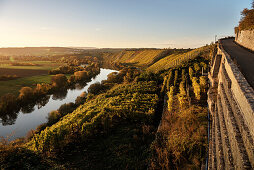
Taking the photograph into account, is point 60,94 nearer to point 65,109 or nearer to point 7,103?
point 7,103

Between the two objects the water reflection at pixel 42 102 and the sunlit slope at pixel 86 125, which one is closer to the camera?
the sunlit slope at pixel 86 125

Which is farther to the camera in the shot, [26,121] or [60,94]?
[60,94]

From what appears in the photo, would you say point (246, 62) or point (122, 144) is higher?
point (246, 62)

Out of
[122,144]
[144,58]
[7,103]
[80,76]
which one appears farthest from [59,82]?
[144,58]

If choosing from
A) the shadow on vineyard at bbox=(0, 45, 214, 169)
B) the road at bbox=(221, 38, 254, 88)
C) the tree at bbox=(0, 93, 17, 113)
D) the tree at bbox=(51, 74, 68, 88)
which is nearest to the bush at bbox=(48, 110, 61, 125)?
the shadow on vineyard at bbox=(0, 45, 214, 169)

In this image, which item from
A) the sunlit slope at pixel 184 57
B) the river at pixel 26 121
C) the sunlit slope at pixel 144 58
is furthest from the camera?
the sunlit slope at pixel 144 58

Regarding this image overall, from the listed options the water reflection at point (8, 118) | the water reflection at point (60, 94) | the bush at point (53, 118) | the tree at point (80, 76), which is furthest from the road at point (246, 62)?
the tree at point (80, 76)

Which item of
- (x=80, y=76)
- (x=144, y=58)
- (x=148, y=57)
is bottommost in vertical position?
(x=80, y=76)

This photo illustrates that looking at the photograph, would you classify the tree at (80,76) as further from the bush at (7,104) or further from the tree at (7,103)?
the tree at (7,103)

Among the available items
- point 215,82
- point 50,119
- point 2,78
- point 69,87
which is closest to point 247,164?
point 215,82

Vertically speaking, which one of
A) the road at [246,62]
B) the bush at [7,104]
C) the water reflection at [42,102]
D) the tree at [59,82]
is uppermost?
the road at [246,62]

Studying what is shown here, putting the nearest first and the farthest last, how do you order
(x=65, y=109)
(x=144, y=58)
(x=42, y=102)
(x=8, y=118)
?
(x=8, y=118) < (x=65, y=109) < (x=42, y=102) < (x=144, y=58)
